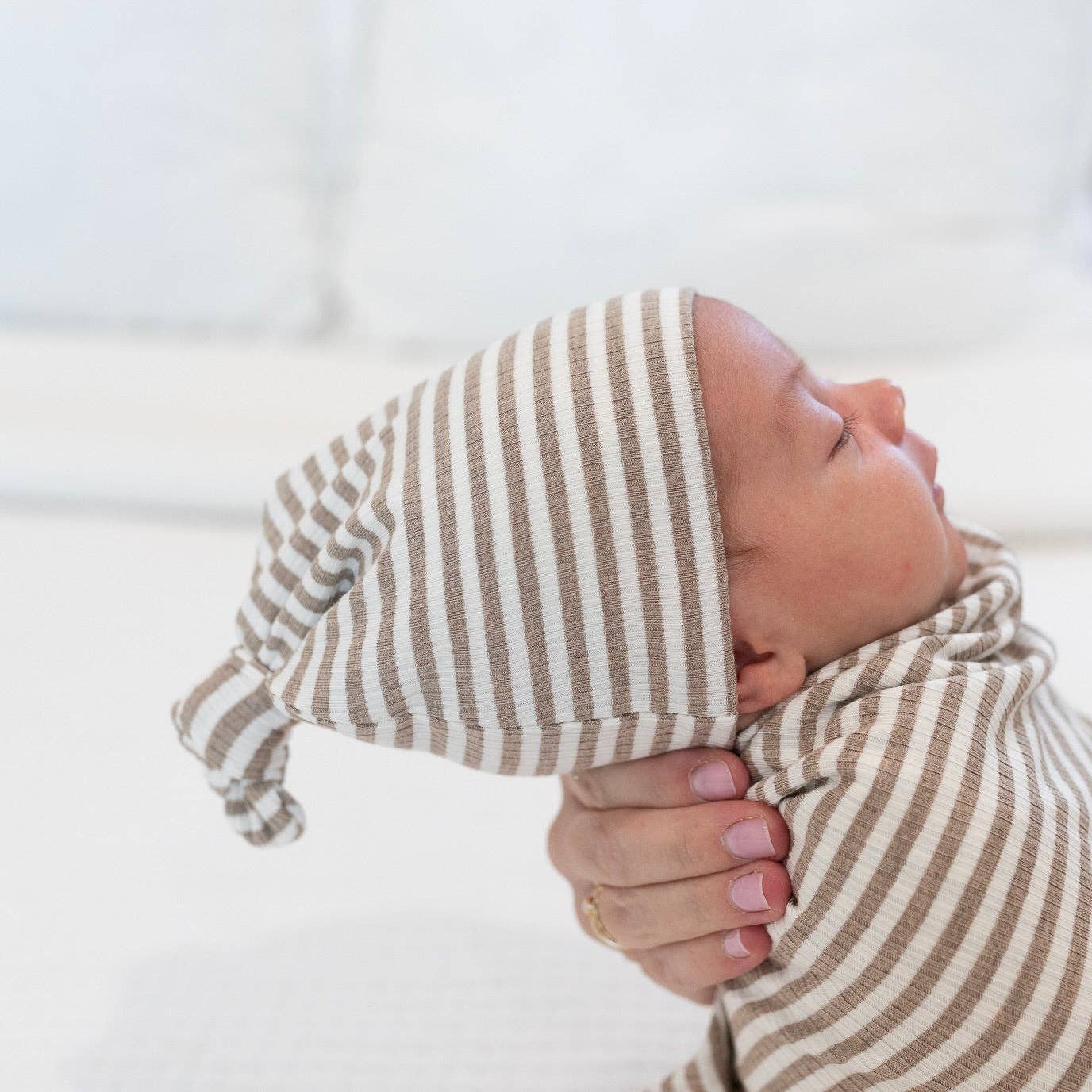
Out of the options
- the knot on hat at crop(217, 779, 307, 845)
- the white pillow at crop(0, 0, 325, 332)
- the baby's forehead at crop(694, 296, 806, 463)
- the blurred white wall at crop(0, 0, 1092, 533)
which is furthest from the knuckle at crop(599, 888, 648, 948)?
the white pillow at crop(0, 0, 325, 332)

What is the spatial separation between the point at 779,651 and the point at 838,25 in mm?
1192

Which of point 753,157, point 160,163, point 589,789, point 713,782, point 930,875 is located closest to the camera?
point 930,875

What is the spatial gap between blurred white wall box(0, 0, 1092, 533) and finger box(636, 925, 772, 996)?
0.89m

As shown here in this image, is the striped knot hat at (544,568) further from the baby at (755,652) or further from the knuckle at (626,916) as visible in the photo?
the knuckle at (626,916)

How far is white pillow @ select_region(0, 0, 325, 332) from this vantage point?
1758 millimetres

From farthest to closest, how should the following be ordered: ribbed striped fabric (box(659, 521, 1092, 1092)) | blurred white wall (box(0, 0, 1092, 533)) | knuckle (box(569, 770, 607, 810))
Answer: blurred white wall (box(0, 0, 1092, 533)) < knuckle (box(569, 770, 607, 810)) < ribbed striped fabric (box(659, 521, 1092, 1092))

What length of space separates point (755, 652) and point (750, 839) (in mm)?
122

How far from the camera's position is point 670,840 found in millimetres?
851

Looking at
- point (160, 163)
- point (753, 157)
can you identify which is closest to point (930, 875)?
point (753, 157)

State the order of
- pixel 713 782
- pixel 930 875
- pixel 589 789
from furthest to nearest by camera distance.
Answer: pixel 589 789, pixel 713 782, pixel 930 875

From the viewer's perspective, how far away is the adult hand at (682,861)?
801mm

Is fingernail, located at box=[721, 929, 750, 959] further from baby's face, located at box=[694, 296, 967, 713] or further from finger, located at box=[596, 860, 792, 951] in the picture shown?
baby's face, located at box=[694, 296, 967, 713]

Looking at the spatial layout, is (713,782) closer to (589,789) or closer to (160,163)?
(589,789)

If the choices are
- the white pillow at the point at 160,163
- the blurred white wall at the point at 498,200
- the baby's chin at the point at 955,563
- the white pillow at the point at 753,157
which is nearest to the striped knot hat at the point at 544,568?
the baby's chin at the point at 955,563
